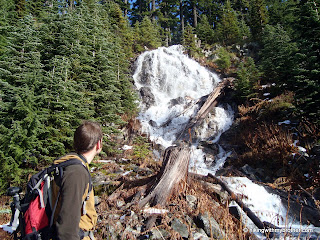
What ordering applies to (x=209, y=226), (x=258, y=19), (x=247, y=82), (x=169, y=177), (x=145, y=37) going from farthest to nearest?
1. (x=258, y=19)
2. (x=145, y=37)
3. (x=247, y=82)
4. (x=169, y=177)
5. (x=209, y=226)

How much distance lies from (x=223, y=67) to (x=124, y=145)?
17160 millimetres

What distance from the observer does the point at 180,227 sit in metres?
3.31

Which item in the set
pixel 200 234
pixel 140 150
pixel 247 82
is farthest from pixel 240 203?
pixel 247 82

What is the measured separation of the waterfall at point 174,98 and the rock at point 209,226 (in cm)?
639

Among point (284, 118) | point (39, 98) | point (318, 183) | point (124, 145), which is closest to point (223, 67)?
point (284, 118)

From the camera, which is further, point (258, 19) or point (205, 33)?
point (205, 33)

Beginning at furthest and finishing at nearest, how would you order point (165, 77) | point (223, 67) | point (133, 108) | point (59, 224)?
1. point (223, 67)
2. point (165, 77)
3. point (133, 108)
4. point (59, 224)

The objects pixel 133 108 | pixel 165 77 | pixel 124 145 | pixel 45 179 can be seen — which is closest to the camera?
pixel 45 179

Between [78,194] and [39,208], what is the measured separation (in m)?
0.36

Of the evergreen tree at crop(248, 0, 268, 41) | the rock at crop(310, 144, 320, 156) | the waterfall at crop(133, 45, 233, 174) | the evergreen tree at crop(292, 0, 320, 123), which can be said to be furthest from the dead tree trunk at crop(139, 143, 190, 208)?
the evergreen tree at crop(248, 0, 268, 41)

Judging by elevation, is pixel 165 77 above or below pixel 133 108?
above

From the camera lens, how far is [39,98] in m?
6.43

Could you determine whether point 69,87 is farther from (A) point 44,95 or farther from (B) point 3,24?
(B) point 3,24

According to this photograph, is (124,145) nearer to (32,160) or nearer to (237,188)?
(32,160)
